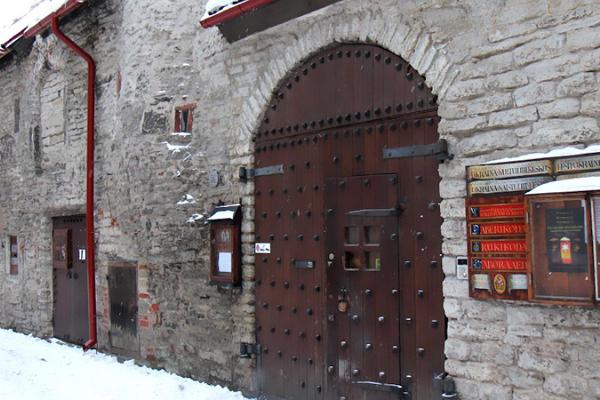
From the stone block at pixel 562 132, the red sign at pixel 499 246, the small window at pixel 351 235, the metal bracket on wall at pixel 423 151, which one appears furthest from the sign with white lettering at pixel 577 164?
the small window at pixel 351 235

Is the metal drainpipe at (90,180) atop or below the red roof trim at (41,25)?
below

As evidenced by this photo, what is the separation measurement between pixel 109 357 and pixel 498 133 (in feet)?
18.8

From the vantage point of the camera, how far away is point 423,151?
181 inches

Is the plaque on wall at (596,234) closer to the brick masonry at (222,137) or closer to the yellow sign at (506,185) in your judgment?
the brick masonry at (222,137)

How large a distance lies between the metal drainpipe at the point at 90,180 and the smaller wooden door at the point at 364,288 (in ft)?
13.8

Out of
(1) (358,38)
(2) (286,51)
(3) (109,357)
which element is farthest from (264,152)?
(3) (109,357)

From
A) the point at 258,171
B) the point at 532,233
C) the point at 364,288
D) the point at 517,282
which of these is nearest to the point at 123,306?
the point at 258,171

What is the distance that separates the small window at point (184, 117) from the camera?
6746 mm

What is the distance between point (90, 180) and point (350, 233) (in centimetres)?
450

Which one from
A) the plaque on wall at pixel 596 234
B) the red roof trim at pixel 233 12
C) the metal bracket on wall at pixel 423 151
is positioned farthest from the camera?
the red roof trim at pixel 233 12

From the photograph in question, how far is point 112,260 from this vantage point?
780 centimetres

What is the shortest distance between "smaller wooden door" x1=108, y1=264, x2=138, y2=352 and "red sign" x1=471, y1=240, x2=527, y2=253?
445 centimetres

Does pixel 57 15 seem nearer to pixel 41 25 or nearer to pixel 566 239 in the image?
pixel 41 25

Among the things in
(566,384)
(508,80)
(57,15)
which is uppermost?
(57,15)
